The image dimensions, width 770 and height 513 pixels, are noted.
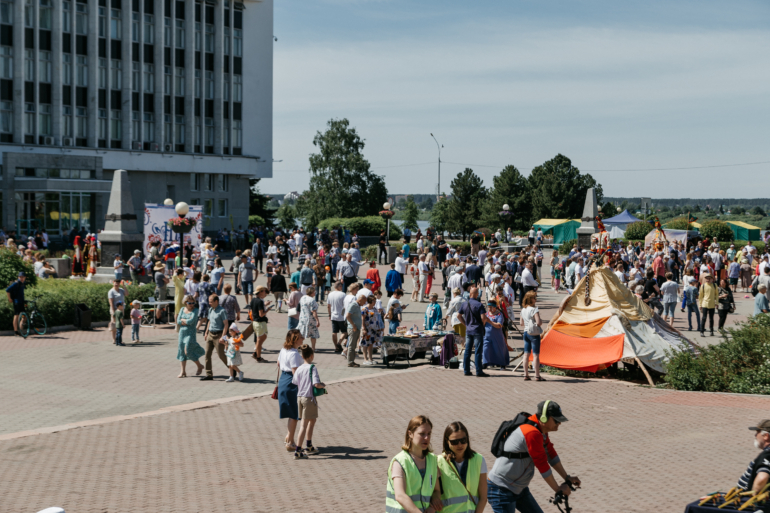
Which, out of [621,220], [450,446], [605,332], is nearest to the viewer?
[450,446]

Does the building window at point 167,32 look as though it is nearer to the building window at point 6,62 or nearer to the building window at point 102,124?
the building window at point 102,124

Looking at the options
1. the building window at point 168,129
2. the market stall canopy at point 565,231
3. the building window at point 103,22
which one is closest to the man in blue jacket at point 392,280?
the building window at point 168,129

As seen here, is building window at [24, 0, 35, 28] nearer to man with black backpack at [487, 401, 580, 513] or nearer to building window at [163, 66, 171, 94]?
building window at [163, 66, 171, 94]

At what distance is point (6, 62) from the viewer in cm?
5138

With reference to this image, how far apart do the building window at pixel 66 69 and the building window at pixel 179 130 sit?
26.1 feet

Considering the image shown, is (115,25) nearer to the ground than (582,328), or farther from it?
farther from it

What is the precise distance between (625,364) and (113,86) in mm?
48067

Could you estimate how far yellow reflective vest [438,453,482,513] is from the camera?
5.81 metres

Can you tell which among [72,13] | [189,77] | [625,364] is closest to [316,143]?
[189,77]

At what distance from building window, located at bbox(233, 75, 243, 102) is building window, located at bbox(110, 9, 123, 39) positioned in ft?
31.0

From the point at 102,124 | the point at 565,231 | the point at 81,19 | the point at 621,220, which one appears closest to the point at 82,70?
the point at 81,19

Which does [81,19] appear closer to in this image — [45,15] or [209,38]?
[45,15]

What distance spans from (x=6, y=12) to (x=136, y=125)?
10611 millimetres

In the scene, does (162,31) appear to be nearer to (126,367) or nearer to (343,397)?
(126,367)
